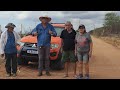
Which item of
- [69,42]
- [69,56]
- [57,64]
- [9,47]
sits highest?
[69,42]

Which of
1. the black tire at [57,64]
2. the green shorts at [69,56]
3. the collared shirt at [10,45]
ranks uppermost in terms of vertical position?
the collared shirt at [10,45]

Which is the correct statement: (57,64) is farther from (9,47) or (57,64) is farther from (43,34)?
(9,47)

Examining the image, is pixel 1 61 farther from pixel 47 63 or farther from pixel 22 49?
pixel 47 63

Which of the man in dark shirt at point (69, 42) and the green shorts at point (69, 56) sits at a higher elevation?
the man in dark shirt at point (69, 42)

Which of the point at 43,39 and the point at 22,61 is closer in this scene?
the point at 43,39

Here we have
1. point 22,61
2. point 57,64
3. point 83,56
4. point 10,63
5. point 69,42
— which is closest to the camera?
point 83,56

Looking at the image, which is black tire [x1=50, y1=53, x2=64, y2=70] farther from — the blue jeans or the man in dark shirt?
the blue jeans

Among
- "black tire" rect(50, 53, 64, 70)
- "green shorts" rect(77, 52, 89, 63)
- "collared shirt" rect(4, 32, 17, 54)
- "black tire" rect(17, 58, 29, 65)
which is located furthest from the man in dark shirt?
"black tire" rect(17, 58, 29, 65)

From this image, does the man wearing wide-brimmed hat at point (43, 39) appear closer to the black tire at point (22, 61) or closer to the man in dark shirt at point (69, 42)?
the man in dark shirt at point (69, 42)

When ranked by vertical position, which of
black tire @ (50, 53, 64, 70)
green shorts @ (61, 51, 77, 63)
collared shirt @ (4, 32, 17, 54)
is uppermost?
collared shirt @ (4, 32, 17, 54)

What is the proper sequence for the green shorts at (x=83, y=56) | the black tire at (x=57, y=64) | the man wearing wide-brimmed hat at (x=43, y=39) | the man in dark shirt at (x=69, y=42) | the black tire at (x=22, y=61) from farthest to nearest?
the black tire at (x=22, y=61) < the black tire at (x=57, y=64) < the man wearing wide-brimmed hat at (x=43, y=39) < the man in dark shirt at (x=69, y=42) < the green shorts at (x=83, y=56)

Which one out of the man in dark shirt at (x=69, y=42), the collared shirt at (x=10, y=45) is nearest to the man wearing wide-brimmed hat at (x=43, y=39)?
the man in dark shirt at (x=69, y=42)

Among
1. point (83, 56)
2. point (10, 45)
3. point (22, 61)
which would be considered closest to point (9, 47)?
point (10, 45)

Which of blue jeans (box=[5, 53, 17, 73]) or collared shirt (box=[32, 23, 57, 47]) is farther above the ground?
collared shirt (box=[32, 23, 57, 47])
